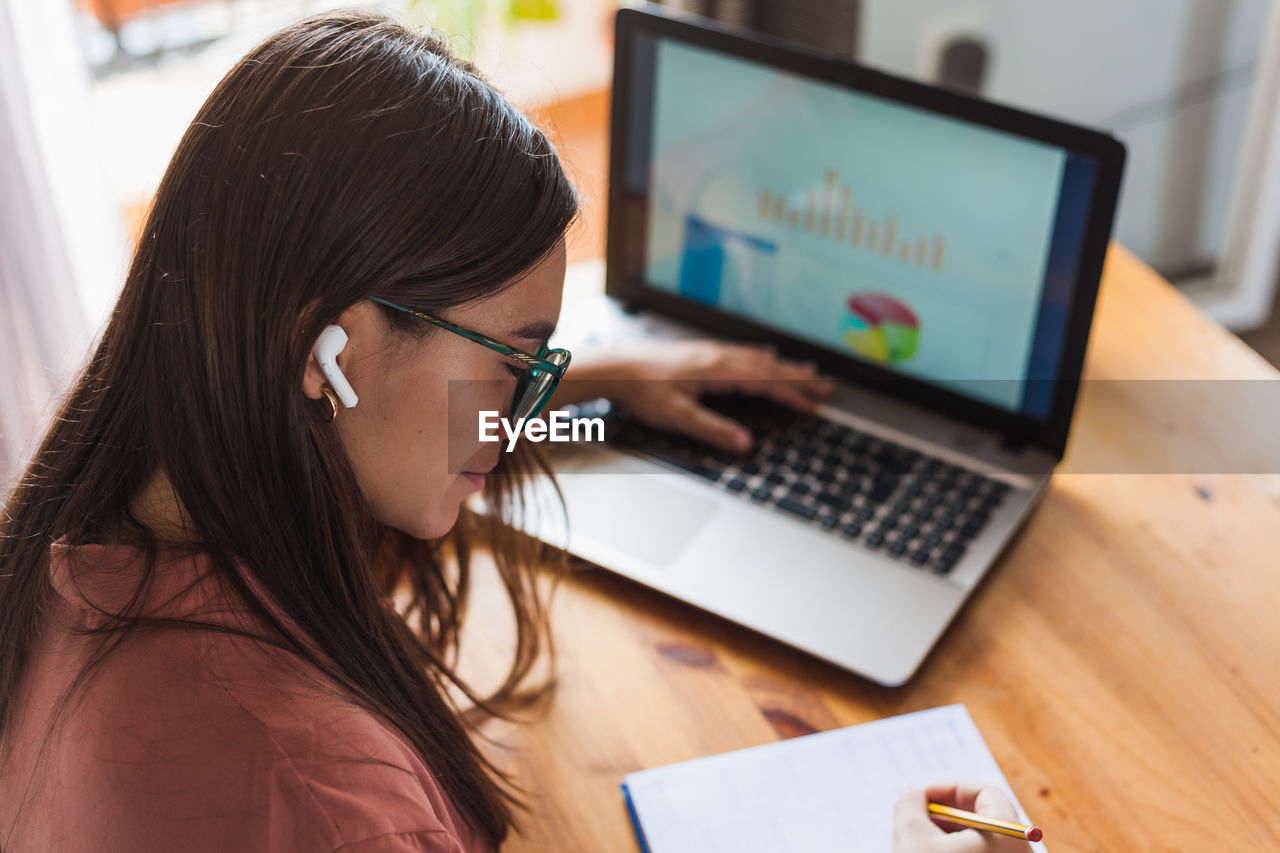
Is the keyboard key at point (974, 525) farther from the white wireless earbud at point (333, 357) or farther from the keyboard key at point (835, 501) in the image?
the white wireless earbud at point (333, 357)

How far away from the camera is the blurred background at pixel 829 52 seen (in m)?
1.40

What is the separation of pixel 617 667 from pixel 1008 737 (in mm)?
287

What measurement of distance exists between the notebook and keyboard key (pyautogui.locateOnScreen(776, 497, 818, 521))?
204 mm

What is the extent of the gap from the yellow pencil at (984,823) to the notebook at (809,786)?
0.04 m

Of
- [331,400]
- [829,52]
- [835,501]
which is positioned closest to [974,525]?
[835,501]

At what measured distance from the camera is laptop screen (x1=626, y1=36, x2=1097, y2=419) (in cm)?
98

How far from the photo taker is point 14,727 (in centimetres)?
68

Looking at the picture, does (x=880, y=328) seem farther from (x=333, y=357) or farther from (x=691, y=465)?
(x=333, y=357)

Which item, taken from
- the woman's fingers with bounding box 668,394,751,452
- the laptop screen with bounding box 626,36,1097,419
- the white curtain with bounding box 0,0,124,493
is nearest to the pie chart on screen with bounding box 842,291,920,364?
the laptop screen with bounding box 626,36,1097,419

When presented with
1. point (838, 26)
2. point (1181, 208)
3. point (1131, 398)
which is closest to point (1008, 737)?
point (1131, 398)

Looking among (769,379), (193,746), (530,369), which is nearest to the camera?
(193,746)

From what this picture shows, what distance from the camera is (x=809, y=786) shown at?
812 millimetres

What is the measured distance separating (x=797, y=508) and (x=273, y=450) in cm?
50

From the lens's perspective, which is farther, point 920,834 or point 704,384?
point 704,384
